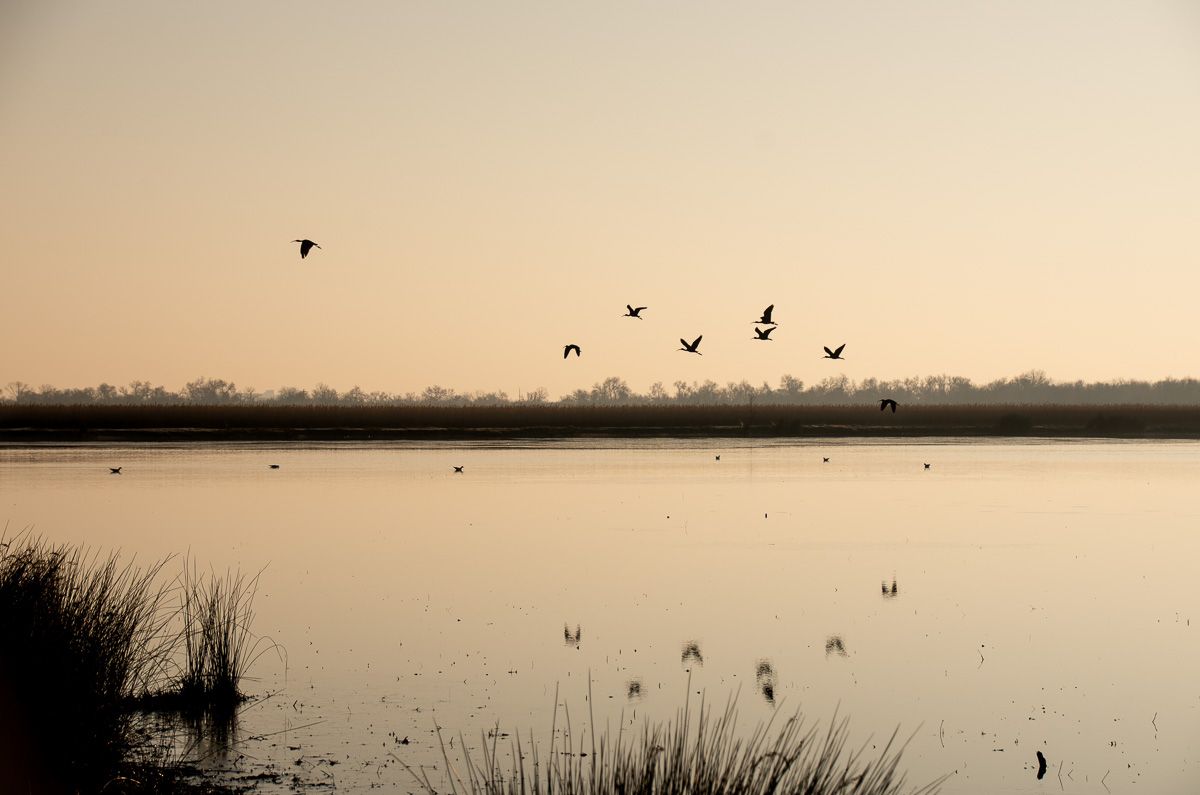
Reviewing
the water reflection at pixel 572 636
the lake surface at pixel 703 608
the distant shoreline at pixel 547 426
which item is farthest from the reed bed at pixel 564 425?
the water reflection at pixel 572 636

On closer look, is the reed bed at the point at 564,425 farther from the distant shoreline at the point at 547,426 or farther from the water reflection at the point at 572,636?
the water reflection at the point at 572,636

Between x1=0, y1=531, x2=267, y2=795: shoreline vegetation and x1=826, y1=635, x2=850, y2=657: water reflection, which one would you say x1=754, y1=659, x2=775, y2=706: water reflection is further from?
x1=0, y1=531, x2=267, y2=795: shoreline vegetation

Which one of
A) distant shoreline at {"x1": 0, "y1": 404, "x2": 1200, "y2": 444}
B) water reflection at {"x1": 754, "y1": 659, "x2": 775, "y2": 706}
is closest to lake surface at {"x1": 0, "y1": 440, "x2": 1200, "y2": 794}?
water reflection at {"x1": 754, "y1": 659, "x2": 775, "y2": 706}

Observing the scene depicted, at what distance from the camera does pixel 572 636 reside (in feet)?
64.0

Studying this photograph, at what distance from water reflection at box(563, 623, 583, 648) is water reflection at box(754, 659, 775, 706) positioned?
2.86 m

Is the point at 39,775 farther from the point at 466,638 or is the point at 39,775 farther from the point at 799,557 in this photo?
the point at 799,557

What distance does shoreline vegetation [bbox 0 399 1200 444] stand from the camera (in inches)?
3733

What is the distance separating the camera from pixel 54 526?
32.7 metres

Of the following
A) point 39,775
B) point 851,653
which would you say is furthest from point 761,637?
point 39,775

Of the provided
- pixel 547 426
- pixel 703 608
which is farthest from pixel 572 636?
pixel 547 426

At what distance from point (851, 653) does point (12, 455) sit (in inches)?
2265

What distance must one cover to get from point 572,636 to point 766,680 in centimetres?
386

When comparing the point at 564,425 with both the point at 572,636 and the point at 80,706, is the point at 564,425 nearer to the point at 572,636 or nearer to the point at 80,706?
the point at 572,636

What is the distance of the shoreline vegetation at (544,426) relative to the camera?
9481 cm
